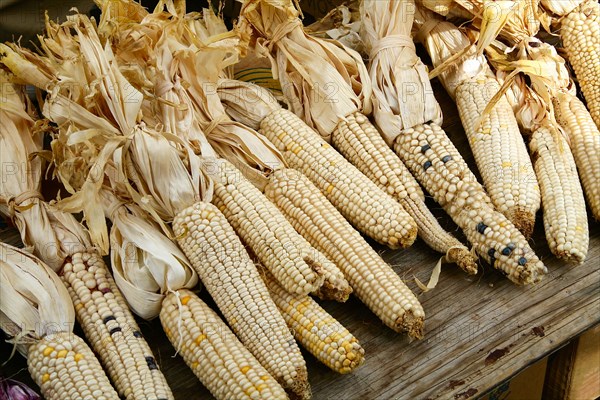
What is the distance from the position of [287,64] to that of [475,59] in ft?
2.45

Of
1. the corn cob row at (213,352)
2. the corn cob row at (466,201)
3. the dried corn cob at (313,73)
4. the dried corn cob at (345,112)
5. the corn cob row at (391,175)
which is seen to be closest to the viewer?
the corn cob row at (213,352)

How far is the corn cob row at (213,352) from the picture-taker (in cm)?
190

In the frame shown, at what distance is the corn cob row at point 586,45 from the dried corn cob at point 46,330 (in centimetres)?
200

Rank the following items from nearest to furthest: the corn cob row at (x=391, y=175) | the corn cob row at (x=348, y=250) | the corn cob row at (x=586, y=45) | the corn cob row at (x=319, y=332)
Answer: the corn cob row at (x=319, y=332), the corn cob row at (x=348, y=250), the corn cob row at (x=391, y=175), the corn cob row at (x=586, y=45)

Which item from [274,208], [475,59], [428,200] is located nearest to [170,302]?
[274,208]

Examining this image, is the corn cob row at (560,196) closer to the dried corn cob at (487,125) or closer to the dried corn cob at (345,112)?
the dried corn cob at (487,125)

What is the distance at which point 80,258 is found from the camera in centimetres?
222

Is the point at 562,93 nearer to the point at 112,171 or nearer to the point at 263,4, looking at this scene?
Result: the point at 263,4

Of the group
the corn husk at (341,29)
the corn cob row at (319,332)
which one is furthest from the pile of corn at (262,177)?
the corn husk at (341,29)

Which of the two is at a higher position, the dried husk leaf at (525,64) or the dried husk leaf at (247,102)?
the dried husk leaf at (525,64)

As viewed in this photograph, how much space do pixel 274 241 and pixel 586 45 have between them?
159cm

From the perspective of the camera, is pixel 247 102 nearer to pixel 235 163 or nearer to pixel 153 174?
pixel 235 163

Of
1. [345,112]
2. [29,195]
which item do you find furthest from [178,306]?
[345,112]

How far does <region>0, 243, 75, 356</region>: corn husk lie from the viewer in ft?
6.67
